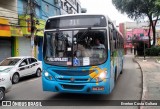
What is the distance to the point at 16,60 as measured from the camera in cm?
1445

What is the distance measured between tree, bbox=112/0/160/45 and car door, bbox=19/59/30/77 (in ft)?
75.1

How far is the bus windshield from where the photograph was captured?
7.82 m

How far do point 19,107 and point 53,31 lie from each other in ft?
8.81

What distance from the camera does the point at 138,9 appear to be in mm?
36406

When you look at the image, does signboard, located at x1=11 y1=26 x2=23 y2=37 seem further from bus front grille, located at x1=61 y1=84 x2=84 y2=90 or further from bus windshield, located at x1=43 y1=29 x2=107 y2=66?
bus front grille, located at x1=61 y1=84 x2=84 y2=90

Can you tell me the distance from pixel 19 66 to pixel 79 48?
708 cm

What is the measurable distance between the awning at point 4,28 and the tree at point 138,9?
20.4 meters

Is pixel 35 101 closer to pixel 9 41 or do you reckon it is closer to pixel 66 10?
pixel 9 41

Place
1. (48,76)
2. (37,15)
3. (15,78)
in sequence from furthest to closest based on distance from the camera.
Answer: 1. (37,15)
2. (15,78)
3. (48,76)

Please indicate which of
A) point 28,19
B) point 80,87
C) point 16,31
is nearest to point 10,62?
point 16,31

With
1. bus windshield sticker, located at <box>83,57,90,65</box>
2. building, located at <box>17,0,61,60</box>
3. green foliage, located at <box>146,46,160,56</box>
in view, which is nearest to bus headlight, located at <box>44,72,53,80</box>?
bus windshield sticker, located at <box>83,57,90,65</box>

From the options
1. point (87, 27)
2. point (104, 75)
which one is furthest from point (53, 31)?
point (104, 75)

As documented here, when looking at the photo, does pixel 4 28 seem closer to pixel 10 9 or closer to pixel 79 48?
pixel 10 9

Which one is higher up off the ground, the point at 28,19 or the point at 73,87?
the point at 28,19
